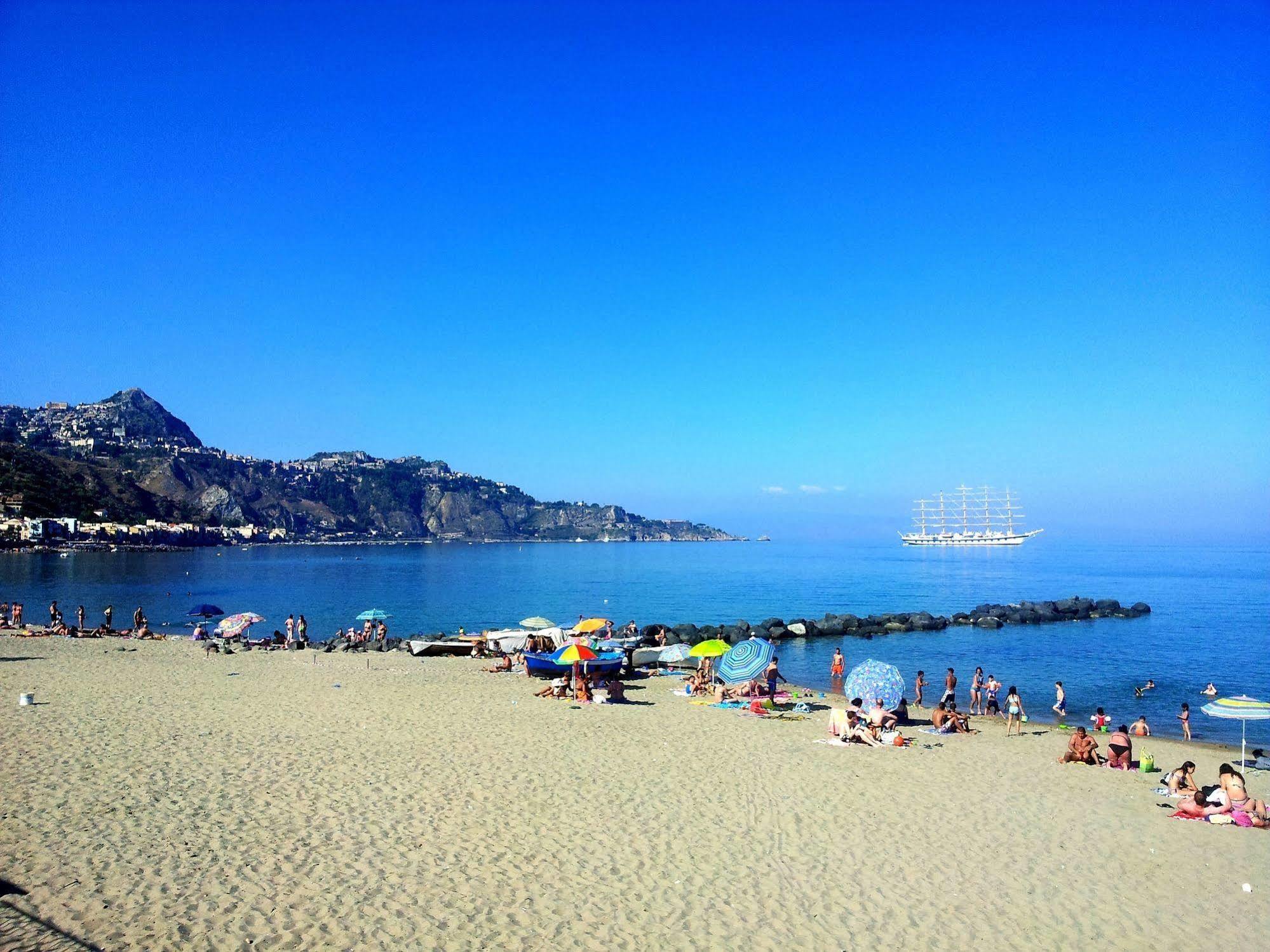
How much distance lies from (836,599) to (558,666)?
43822mm

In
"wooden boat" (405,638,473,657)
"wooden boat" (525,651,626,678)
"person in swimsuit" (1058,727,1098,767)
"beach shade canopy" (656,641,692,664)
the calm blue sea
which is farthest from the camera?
"wooden boat" (405,638,473,657)

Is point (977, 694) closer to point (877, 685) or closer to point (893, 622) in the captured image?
point (877, 685)

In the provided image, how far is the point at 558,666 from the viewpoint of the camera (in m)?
20.3

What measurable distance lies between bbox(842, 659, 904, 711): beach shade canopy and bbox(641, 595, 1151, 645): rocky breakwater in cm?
1518

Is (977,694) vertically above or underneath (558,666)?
underneath

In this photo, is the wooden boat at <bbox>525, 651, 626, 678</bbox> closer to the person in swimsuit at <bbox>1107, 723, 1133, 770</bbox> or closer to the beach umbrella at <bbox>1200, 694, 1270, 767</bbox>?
the person in swimsuit at <bbox>1107, 723, 1133, 770</bbox>

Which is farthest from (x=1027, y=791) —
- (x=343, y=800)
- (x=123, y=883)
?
(x=123, y=883)

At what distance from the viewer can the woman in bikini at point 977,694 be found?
65.0 ft

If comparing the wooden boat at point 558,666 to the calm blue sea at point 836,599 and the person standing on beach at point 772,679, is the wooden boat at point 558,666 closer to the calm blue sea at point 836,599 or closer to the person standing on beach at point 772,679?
the person standing on beach at point 772,679

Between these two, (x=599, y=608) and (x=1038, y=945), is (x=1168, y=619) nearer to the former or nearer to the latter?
(x=599, y=608)

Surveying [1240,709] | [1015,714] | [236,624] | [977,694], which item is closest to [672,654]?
[977,694]

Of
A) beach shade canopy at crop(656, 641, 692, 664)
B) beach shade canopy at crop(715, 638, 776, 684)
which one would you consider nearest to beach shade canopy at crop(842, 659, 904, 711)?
beach shade canopy at crop(715, 638, 776, 684)

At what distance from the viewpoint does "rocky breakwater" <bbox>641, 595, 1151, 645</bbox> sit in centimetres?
3631

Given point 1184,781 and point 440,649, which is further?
point 440,649
